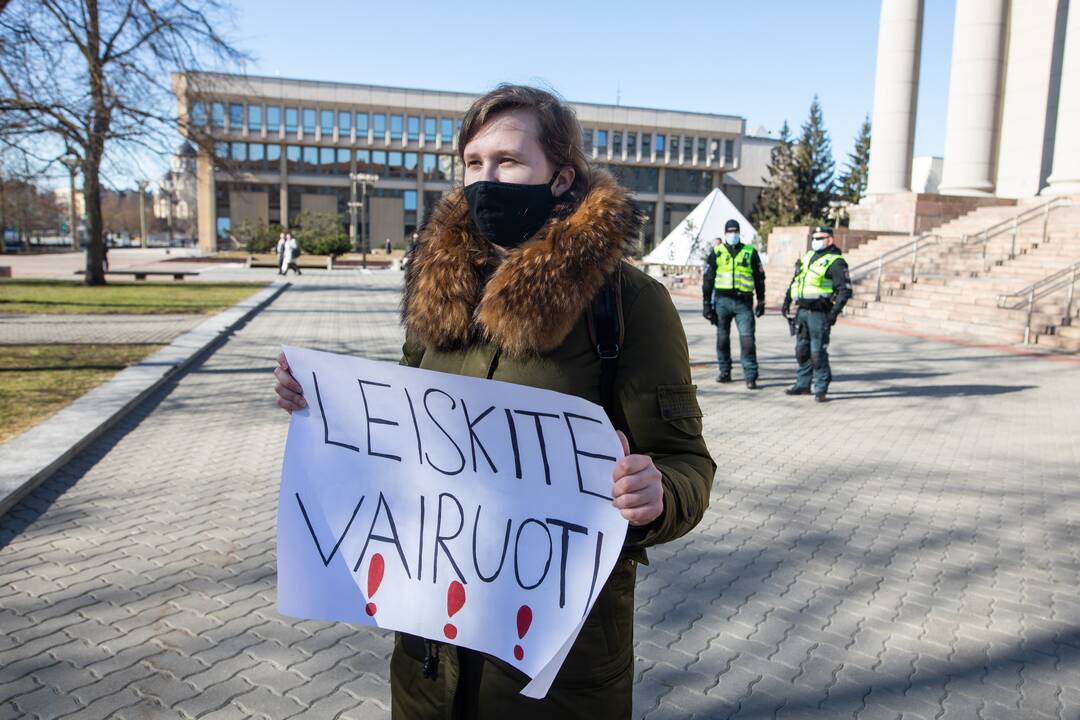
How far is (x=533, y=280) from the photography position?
1.77m

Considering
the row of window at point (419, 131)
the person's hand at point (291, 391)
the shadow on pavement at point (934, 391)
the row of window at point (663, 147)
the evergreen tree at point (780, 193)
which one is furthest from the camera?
the row of window at point (663, 147)

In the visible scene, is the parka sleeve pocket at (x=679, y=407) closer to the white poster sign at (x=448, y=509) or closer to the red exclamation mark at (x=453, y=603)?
the white poster sign at (x=448, y=509)

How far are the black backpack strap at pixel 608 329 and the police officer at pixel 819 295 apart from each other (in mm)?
8392

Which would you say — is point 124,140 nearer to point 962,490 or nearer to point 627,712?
point 962,490

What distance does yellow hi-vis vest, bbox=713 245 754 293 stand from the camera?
10.4 metres

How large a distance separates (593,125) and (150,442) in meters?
83.9

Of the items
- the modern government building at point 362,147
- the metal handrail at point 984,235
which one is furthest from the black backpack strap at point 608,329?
the modern government building at point 362,147

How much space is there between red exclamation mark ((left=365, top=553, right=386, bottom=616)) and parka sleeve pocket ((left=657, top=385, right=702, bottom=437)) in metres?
0.74

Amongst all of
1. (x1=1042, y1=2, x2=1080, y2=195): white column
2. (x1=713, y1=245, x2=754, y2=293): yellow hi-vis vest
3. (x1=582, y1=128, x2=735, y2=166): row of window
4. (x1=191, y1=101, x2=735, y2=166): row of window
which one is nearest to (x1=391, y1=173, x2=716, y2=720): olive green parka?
(x1=713, y1=245, x2=754, y2=293): yellow hi-vis vest

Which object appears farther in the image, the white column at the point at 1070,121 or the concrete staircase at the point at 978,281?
the white column at the point at 1070,121

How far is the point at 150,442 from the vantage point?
7.73 meters

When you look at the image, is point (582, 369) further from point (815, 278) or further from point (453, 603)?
point (815, 278)

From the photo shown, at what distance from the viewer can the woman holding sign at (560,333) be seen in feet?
5.79

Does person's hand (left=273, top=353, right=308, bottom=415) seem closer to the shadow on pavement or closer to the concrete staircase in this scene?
the shadow on pavement
